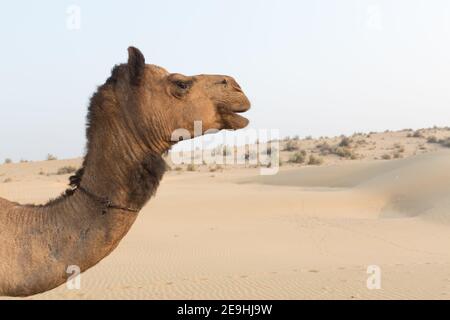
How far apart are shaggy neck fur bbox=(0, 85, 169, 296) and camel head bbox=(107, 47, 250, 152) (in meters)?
0.08

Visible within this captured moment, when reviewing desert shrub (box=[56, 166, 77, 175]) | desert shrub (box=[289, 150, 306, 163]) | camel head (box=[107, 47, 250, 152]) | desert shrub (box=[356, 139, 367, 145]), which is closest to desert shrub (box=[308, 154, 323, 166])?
desert shrub (box=[289, 150, 306, 163])

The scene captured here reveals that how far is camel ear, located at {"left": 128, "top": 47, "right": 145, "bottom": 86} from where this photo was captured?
3256mm

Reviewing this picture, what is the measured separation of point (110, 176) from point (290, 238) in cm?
1458

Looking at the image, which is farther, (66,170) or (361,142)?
(361,142)

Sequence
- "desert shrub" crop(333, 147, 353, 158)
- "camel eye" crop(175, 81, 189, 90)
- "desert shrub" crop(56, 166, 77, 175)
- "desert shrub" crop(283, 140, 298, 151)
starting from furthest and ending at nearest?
"desert shrub" crop(283, 140, 298, 151) → "desert shrub" crop(333, 147, 353, 158) → "desert shrub" crop(56, 166, 77, 175) → "camel eye" crop(175, 81, 189, 90)

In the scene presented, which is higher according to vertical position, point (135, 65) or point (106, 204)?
point (135, 65)

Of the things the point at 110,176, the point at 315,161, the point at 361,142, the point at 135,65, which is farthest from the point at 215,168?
the point at 110,176

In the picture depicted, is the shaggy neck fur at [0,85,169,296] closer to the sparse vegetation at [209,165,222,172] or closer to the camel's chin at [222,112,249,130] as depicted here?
the camel's chin at [222,112,249,130]

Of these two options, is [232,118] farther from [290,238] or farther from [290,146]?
[290,146]

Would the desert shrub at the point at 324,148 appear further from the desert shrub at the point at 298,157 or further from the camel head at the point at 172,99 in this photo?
the camel head at the point at 172,99

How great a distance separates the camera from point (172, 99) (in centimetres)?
342

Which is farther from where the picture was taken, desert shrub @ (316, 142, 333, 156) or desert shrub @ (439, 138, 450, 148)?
desert shrub @ (316, 142, 333, 156)

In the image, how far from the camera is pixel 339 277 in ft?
38.9

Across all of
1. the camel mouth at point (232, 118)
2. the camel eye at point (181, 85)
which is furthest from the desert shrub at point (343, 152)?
the camel eye at point (181, 85)
